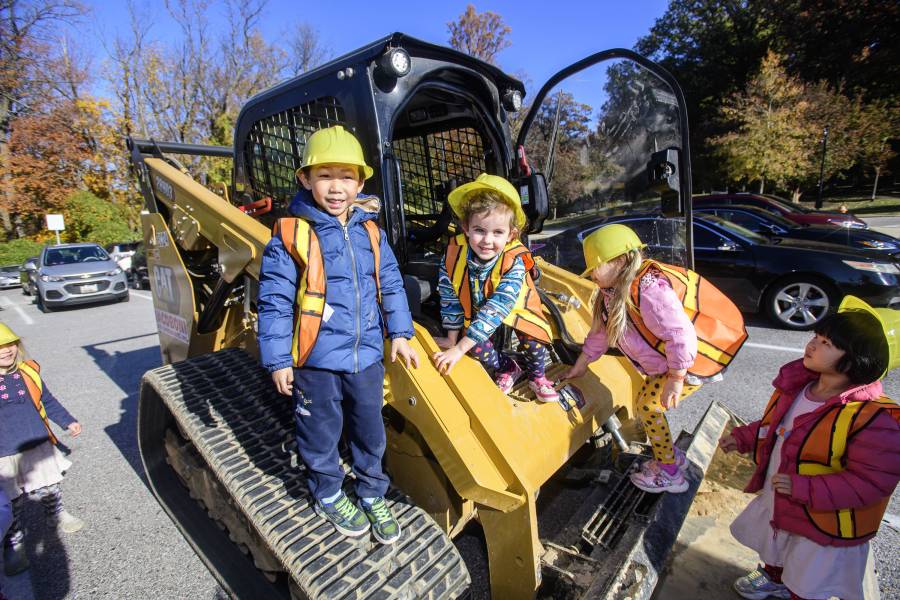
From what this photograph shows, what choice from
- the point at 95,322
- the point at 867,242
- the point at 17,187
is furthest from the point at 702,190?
the point at 17,187

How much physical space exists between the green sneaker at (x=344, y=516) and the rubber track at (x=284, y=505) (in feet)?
0.08

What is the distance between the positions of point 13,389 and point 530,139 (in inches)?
126

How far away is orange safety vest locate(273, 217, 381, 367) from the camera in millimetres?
1815

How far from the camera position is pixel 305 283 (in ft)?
5.99

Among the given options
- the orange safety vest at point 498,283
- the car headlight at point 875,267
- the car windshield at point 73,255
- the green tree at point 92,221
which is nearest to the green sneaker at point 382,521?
the orange safety vest at point 498,283

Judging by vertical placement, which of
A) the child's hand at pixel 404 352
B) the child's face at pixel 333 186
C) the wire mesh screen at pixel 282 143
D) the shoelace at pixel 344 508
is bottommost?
the shoelace at pixel 344 508

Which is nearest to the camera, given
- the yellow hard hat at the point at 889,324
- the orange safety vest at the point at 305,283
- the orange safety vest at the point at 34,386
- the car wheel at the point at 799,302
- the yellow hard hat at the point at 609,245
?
the yellow hard hat at the point at 889,324

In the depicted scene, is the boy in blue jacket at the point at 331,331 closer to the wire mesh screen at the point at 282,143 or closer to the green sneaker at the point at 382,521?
the green sneaker at the point at 382,521

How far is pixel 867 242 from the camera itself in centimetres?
752

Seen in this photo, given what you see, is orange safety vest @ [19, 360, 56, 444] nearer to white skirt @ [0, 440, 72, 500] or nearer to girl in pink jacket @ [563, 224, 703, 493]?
white skirt @ [0, 440, 72, 500]

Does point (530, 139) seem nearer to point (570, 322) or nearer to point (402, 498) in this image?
point (570, 322)

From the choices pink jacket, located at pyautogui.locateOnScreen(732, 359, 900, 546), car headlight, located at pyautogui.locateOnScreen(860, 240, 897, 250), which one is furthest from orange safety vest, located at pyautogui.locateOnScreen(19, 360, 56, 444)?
car headlight, located at pyautogui.locateOnScreen(860, 240, 897, 250)

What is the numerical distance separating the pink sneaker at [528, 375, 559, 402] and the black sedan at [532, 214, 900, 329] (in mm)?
5591

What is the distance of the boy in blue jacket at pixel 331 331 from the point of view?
1818mm
